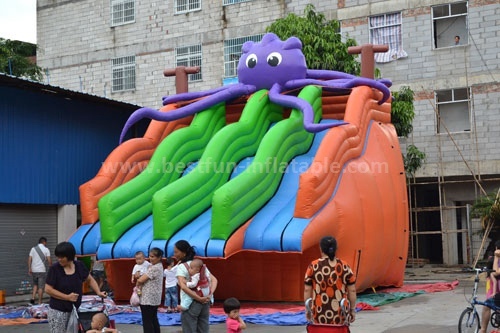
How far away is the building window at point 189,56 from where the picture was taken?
102 ft

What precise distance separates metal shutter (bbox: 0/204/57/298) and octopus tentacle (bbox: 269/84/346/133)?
643 cm

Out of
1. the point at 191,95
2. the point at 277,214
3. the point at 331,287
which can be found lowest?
the point at 331,287

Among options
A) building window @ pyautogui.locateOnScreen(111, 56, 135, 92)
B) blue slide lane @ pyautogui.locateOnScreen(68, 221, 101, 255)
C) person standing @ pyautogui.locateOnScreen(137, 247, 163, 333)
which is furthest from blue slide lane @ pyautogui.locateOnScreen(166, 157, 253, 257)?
building window @ pyautogui.locateOnScreen(111, 56, 135, 92)

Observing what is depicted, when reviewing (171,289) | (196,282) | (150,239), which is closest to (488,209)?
(150,239)

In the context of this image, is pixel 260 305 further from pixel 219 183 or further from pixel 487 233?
pixel 487 233

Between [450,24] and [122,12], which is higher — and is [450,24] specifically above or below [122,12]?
below

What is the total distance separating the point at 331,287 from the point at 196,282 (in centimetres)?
188

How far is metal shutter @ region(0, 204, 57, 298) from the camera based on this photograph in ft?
55.2

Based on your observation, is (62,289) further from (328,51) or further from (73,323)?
(328,51)

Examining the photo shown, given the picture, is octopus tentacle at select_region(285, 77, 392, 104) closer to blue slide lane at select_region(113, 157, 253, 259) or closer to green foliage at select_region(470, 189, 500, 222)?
blue slide lane at select_region(113, 157, 253, 259)

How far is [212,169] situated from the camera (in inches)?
579

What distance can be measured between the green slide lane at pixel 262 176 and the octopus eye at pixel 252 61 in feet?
4.15

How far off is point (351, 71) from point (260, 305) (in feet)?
36.8

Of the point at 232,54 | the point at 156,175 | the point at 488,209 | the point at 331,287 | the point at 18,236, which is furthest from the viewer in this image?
the point at 232,54
